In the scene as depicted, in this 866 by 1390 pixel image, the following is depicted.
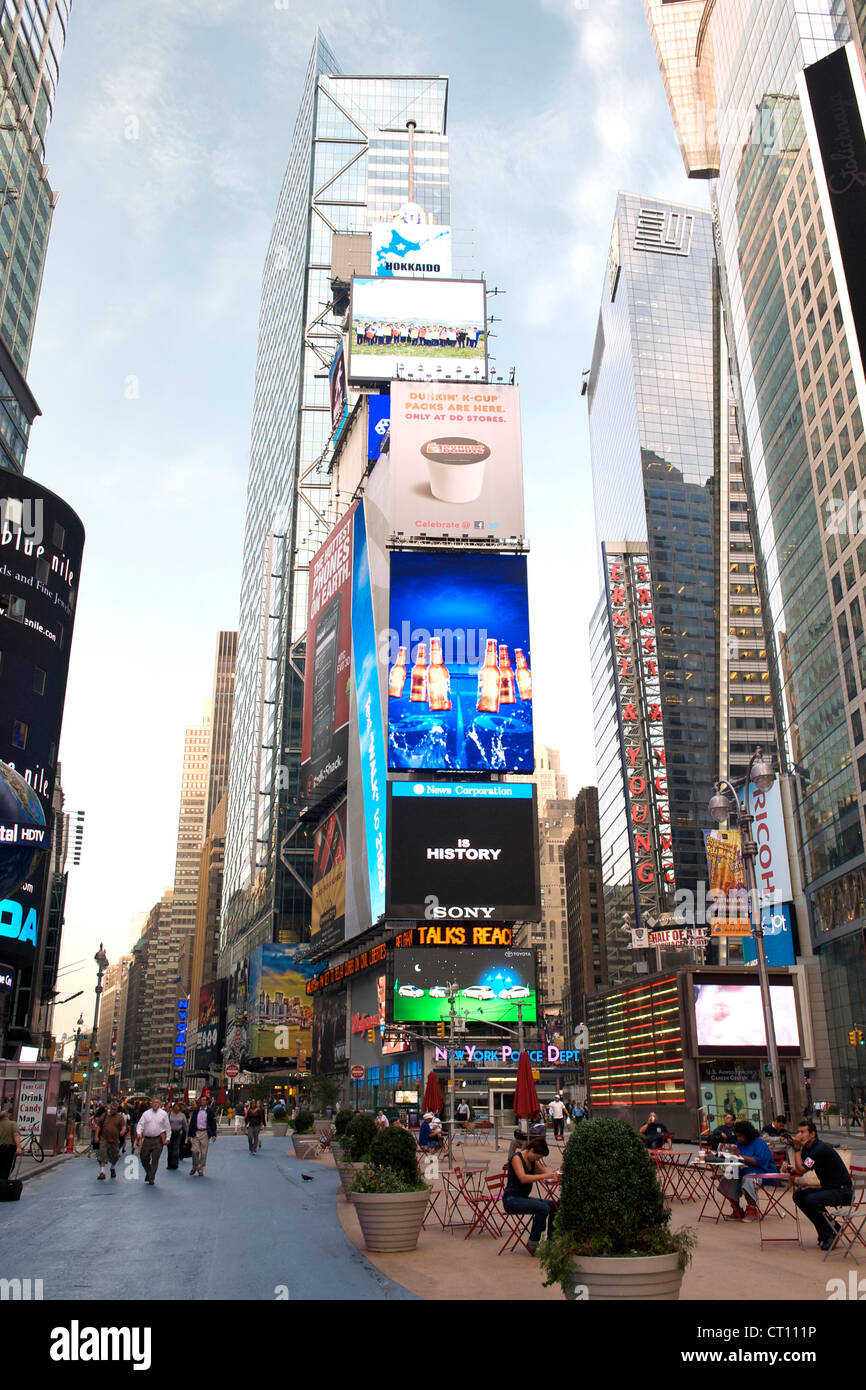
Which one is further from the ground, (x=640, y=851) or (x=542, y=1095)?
(x=640, y=851)

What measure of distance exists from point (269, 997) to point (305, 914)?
10.1 metres

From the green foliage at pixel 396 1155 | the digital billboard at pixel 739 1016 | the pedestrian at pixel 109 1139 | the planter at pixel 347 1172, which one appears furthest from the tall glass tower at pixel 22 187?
the green foliage at pixel 396 1155

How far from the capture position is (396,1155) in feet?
45.1

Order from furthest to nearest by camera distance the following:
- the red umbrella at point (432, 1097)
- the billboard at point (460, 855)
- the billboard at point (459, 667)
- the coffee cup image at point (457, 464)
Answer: the coffee cup image at point (457, 464) → the billboard at point (459, 667) → the billboard at point (460, 855) → the red umbrella at point (432, 1097)

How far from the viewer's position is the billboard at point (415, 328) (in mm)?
93500

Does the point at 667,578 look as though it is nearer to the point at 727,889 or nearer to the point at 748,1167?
the point at 727,889

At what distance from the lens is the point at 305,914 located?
365ft

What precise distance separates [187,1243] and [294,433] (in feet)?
413

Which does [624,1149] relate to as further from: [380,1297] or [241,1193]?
[241,1193]

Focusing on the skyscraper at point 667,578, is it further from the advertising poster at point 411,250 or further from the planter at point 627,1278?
the planter at point 627,1278

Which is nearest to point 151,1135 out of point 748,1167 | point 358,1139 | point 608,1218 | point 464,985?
point 358,1139

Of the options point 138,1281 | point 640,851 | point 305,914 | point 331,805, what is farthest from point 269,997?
point 138,1281

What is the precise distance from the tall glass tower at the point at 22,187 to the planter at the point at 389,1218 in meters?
75.7

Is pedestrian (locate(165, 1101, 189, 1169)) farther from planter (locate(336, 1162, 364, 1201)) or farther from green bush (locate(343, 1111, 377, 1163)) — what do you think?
planter (locate(336, 1162, 364, 1201))
